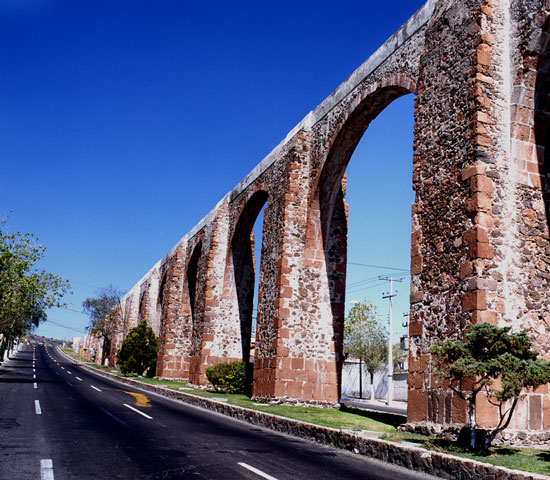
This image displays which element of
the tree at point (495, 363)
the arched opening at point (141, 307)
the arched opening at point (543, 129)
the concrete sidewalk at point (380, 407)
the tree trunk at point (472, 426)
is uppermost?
the arched opening at point (543, 129)

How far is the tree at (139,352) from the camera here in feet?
108

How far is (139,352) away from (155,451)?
88.1 feet

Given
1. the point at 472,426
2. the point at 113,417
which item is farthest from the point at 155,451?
the point at 472,426

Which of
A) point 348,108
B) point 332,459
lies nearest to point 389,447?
point 332,459

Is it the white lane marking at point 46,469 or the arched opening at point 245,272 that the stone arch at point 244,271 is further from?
the white lane marking at point 46,469

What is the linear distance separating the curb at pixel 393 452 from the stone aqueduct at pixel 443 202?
5.05 feet

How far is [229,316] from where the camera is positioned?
74.7 feet

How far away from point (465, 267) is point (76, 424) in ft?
23.9

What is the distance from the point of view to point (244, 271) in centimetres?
2347

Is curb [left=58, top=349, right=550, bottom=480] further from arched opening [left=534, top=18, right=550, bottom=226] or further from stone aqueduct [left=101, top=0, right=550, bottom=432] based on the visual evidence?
arched opening [left=534, top=18, right=550, bottom=226]

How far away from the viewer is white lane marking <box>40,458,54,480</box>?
17.8 feet

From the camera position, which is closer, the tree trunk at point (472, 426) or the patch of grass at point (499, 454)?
the patch of grass at point (499, 454)

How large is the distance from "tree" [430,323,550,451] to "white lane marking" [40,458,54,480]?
509cm

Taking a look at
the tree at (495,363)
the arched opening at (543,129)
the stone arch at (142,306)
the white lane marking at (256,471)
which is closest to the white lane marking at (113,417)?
the white lane marking at (256,471)
